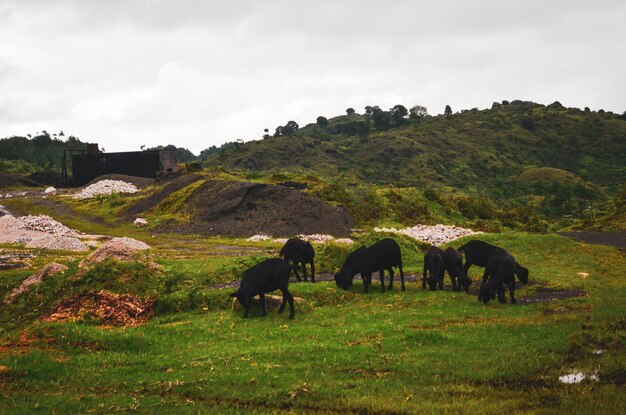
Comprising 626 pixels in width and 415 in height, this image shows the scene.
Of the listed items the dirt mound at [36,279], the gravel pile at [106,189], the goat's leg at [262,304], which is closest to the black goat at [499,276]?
the goat's leg at [262,304]

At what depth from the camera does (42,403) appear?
1313cm

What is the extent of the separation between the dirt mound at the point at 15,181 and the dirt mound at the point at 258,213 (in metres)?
73.6

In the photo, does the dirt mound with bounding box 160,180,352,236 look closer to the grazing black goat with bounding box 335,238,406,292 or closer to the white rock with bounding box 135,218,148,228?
the white rock with bounding box 135,218,148,228

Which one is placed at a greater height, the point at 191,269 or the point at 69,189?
the point at 69,189

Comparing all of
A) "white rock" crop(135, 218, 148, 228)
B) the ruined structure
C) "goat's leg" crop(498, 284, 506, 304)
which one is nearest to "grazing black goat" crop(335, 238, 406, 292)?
"goat's leg" crop(498, 284, 506, 304)

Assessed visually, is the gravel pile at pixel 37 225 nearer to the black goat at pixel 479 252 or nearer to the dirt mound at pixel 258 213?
the dirt mound at pixel 258 213

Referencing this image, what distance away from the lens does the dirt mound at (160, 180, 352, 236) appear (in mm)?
67250

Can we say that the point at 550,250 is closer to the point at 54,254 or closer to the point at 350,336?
the point at 350,336

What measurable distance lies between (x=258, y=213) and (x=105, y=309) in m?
48.1

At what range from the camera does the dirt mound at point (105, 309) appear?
78.1 ft

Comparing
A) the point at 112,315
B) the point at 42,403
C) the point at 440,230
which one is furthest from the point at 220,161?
the point at 42,403

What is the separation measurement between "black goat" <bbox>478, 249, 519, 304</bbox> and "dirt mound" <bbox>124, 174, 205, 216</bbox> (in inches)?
2704

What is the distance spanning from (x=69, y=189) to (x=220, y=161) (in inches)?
2635

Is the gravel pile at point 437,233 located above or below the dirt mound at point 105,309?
above
